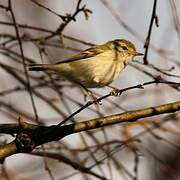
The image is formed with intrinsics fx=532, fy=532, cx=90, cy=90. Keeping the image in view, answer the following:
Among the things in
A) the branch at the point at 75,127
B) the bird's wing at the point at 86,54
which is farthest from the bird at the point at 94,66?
the branch at the point at 75,127

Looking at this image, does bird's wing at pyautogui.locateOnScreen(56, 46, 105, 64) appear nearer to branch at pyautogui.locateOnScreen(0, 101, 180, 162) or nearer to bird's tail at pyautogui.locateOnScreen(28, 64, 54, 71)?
Answer: bird's tail at pyautogui.locateOnScreen(28, 64, 54, 71)

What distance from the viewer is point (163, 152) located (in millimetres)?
9289

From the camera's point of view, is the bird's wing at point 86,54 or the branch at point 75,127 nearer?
the branch at point 75,127

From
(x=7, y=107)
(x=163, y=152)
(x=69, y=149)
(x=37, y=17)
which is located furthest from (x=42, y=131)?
(x=163, y=152)

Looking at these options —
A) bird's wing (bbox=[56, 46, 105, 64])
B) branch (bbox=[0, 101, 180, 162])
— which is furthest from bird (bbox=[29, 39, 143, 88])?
branch (bbox=[0, 101, 180, 162])

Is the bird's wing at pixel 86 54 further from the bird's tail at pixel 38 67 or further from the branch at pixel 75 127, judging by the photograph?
the branch at pixel 75 127

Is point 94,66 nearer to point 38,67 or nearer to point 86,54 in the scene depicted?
point 86,54

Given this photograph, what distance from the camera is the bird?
13.4 ft

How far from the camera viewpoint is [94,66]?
425 cm

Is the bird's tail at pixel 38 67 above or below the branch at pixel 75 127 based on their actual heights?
above

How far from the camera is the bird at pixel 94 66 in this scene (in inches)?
160

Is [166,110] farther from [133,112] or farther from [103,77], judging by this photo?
[103,77]

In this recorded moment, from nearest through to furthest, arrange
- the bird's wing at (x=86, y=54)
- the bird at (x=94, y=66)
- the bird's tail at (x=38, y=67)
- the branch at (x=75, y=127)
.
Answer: the branch at (x=75, y=127) → the bird's tail at (x=38, y=67) → the bird at (x=94, y=66) → the bird's wing at (x=86, y=54)

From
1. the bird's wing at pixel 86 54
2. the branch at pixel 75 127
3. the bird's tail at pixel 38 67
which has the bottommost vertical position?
the branch at pixel 75 127
